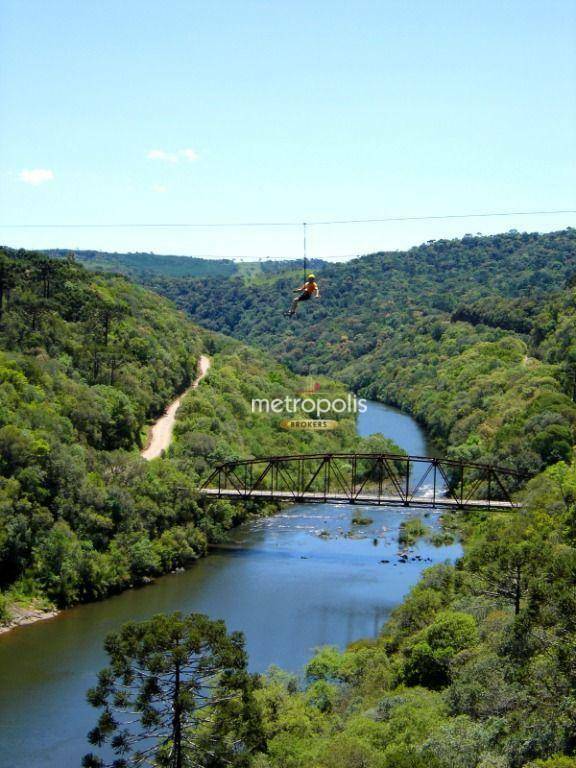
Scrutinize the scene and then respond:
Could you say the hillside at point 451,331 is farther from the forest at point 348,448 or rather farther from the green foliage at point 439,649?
the green foliage at point 439,649

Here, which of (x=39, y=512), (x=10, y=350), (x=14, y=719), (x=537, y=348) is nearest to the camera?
(x=14, y=719)

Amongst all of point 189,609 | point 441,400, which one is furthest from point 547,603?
point 441,400

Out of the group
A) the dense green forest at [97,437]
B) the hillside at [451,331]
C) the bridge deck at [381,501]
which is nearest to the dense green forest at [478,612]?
the hillside at [451,331]

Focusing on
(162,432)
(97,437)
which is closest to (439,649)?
(97,437)

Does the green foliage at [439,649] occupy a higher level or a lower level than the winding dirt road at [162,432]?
lower

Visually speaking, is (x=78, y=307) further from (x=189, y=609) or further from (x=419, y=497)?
(x=189, y=609)

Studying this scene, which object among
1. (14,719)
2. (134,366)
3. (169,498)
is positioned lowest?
(14,719)
